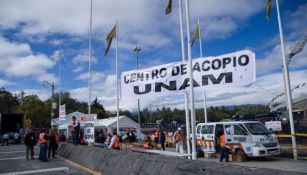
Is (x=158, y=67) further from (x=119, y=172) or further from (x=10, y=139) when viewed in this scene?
(x=10, y=139)

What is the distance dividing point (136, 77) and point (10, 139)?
30.2 meters

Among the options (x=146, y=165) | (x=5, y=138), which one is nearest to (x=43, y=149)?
(x=146, y=165)

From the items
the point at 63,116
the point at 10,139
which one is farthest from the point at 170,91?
the point at 10,139

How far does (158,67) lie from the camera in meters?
10.8

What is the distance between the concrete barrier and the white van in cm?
642

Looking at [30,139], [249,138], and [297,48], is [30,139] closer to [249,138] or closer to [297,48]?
[249,138]

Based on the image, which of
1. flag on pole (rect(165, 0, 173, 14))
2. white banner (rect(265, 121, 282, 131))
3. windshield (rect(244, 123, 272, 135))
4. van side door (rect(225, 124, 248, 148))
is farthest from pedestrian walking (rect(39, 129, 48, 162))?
white banner (rect(265, 121, 282, 131))

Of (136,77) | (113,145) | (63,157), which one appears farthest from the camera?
(63,157)

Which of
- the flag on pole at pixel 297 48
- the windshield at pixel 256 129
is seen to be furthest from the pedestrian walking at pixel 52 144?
the flag on pole at pixel 297 48

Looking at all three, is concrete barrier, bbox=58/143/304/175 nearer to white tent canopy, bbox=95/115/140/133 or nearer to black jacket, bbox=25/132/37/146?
black jacket, bbox=25/132/37/146

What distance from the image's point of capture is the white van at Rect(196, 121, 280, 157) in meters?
15.1

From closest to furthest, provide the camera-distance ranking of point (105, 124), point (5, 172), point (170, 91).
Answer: point (170, 91), point (5, 172), point (105, 124)

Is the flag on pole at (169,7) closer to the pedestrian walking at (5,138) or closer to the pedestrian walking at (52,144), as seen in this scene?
the pedestrian walking at (52,144)

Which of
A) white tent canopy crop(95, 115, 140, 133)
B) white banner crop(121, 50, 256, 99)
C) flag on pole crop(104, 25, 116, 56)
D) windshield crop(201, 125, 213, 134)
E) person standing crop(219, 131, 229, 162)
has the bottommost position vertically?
person standing crop(219, 131, 229, 162)
